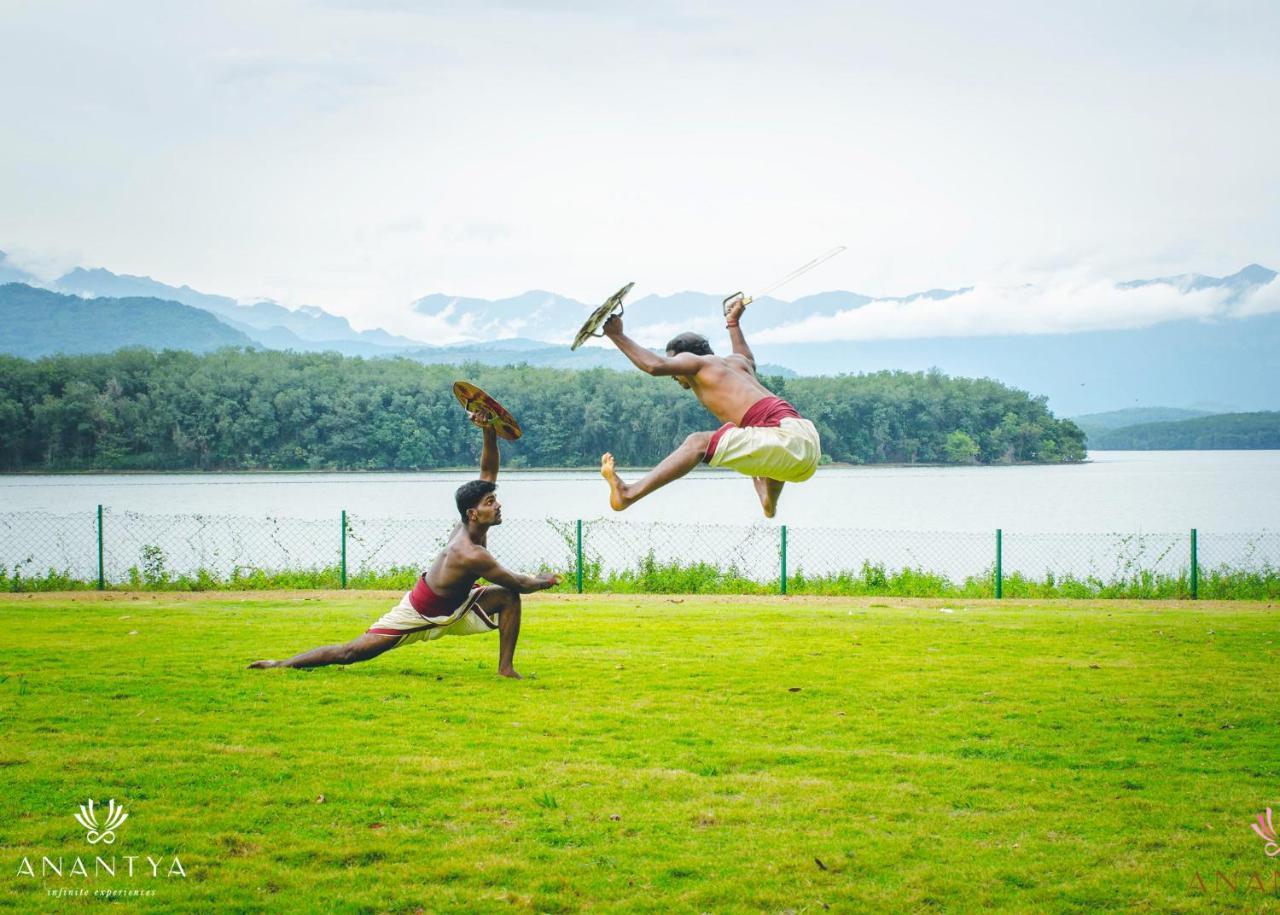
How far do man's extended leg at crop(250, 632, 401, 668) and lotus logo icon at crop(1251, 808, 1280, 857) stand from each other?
6301mm

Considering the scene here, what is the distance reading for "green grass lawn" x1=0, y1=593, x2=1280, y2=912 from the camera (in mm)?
4930

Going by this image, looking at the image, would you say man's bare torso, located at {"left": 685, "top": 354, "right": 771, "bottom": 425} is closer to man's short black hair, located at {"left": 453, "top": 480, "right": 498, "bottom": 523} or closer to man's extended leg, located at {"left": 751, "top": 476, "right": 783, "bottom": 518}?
man's extended leg, located at {"left": 751, "top": 476, "right": 783, "bottom": 518}

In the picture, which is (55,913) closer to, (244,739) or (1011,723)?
(244,739)

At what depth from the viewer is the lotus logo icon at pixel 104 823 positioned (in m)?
5.34

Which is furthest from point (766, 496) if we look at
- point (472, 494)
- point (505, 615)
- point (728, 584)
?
point (728, 584)

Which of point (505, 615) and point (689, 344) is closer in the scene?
point (689, 344)

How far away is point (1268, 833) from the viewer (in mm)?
5469

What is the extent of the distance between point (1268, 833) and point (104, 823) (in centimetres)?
571

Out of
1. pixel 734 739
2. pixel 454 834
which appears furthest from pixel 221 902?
pixel 734 739

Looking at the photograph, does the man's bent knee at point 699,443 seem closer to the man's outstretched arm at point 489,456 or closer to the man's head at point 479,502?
the man's outstretched arm at point 489,456

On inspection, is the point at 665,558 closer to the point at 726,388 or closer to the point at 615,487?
the point at 615,487

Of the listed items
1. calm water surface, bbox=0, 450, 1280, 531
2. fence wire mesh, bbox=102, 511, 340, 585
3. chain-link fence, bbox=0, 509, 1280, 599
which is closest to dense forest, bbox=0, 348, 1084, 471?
calm water surface, bbox=0, 450, 1280, 531

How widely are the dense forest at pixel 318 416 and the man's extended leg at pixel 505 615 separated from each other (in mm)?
56693

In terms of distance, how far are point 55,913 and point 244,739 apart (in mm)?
2837
